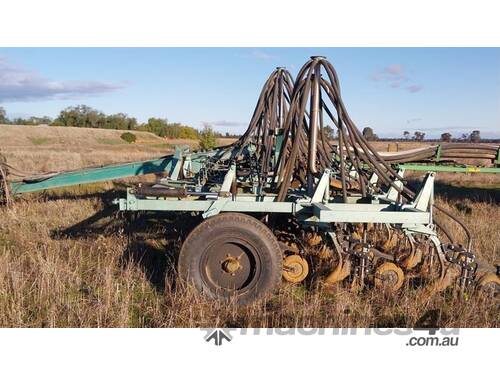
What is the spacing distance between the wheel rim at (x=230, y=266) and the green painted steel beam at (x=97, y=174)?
8.61ft

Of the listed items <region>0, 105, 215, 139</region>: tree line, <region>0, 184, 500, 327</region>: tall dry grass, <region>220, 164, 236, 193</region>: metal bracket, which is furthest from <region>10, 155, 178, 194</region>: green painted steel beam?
<region>0, 105, 215, 139</region>: tree line

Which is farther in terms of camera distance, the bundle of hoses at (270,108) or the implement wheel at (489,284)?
the bundle of hoses at (270,108)

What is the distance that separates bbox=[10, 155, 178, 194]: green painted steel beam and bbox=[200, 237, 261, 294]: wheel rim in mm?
2626

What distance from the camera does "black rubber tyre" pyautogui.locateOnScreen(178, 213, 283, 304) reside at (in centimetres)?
401

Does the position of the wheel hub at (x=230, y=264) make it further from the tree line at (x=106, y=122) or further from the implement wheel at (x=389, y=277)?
the tree line at (x=106, y=122)

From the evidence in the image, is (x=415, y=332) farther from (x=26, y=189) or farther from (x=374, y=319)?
(x=26, y=189)

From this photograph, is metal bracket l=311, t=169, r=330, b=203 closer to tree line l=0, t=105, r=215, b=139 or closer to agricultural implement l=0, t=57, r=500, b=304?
agricultural implement l=0, t=57, r=500, b=304

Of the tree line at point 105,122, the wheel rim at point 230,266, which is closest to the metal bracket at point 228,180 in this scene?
the wheel rim at point 230,266

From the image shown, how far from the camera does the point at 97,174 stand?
6.14 meters

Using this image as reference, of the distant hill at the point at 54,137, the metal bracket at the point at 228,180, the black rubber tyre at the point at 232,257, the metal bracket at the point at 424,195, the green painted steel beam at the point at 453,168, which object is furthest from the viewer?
the distant hill at the point at 54,137

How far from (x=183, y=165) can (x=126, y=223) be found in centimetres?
163

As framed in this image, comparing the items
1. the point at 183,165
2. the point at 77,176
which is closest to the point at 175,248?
the point at 183,165

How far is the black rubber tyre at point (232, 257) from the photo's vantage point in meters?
4.01
